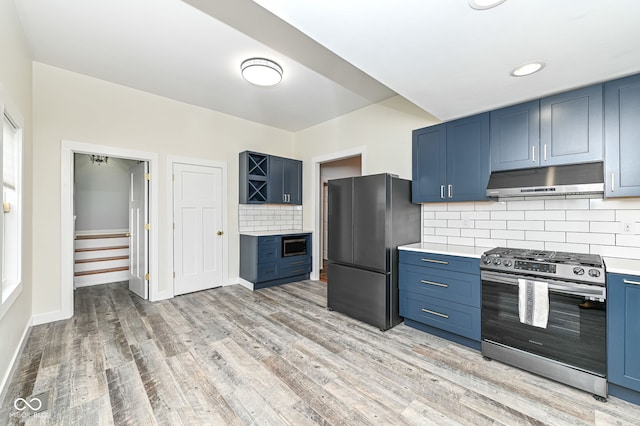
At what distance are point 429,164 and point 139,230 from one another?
4.18 m

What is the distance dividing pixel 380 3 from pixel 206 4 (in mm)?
1498

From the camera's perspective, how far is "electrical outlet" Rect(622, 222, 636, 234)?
223 centimetres

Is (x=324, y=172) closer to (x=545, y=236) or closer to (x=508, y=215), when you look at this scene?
(x=508, y=215)

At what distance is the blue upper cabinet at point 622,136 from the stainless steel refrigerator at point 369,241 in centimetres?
170

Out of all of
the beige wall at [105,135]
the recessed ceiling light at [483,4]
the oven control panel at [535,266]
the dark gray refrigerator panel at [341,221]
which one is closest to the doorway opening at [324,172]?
the dark gray refrigerator panel at [341,221]

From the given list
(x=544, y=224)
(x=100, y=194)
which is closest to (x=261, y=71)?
(x=544, y=224)

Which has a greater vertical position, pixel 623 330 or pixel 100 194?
pixel 100 194

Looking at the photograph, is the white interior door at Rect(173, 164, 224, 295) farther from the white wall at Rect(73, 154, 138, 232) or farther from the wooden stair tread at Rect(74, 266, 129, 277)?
the white wall at Rect(73, 154, 138, 232)

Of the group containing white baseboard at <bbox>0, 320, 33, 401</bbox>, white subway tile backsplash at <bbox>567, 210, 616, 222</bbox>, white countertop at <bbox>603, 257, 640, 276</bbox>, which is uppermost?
white subway tile backsplash at <bbox>567, 210, 616, 222</bbox>

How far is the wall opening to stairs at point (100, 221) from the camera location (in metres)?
4.75

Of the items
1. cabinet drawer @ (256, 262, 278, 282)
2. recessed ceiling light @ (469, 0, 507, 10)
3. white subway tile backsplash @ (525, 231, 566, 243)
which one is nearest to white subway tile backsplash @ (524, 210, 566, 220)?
white subway tile backsplash @ (525, 231, 566, 243)

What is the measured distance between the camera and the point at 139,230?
13.6 ft

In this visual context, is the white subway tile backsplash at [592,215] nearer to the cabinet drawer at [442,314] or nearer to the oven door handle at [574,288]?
the oven door handle at [574,288]

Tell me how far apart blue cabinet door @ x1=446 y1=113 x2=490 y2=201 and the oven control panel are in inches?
31.3
